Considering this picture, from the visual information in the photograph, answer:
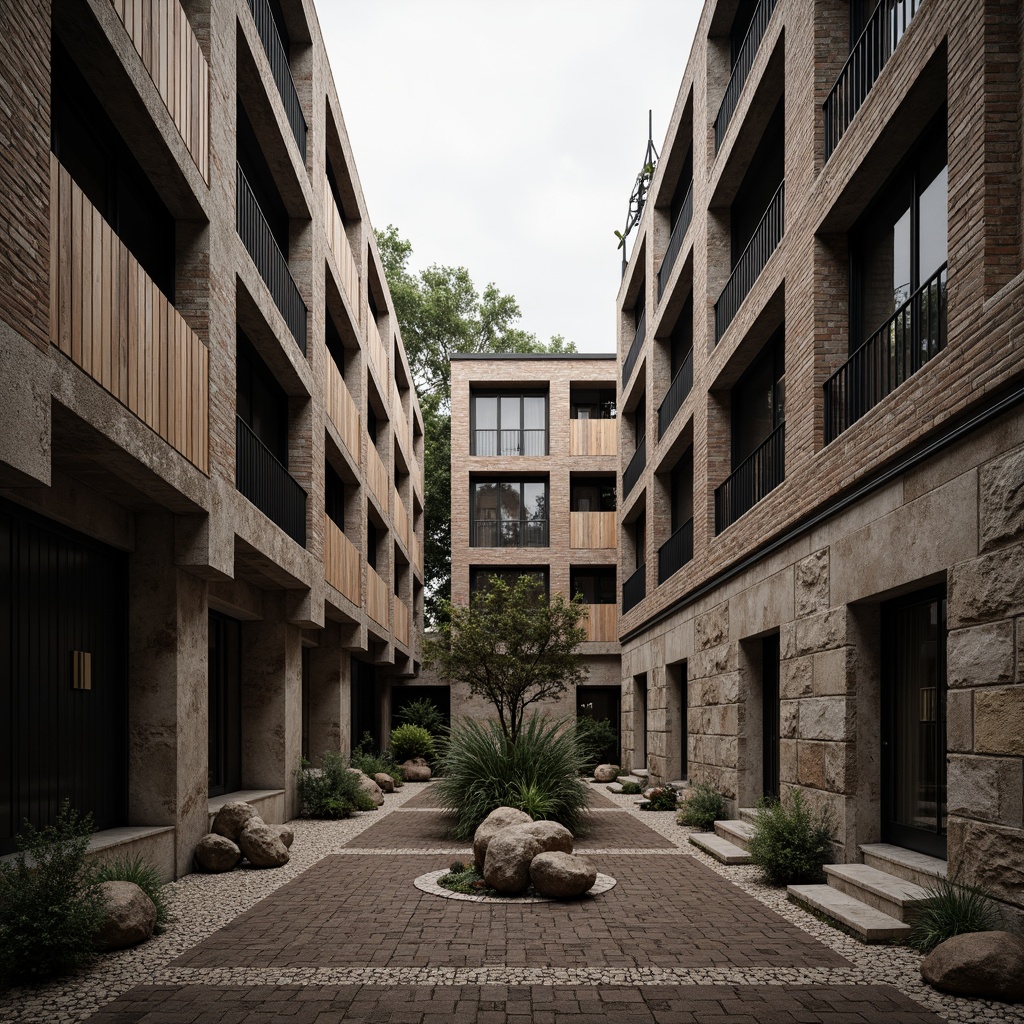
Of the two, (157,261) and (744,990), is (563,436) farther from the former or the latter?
(744,990)

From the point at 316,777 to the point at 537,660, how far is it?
5.65m

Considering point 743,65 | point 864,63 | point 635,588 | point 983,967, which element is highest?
point 743,65

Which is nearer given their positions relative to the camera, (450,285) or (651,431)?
(651,431)

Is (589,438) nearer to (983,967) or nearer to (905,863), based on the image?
(905,863)

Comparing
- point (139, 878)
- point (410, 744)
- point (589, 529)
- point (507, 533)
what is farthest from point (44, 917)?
point (507, 533)

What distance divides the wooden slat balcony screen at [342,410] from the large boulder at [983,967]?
531 inches

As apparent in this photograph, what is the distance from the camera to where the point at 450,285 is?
143 feet

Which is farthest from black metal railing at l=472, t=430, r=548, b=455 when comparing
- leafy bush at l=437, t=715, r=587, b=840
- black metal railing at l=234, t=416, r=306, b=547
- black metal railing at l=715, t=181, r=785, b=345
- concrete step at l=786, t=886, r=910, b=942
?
concrete step at l=786, t=886, r=910, b=942

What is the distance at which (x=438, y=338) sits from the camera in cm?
4306

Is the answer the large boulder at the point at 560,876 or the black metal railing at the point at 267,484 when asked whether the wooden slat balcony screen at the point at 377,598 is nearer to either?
the black metal railing at the point at 267,484

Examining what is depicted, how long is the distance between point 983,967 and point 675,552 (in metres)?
14.4

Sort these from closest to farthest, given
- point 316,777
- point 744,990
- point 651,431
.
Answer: point 744,990, point 316,777, point 651,431

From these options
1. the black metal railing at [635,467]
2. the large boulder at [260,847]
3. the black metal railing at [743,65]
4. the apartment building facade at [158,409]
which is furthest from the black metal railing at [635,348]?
the large boulder at [260,847]

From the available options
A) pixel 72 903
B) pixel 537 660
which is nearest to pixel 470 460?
pixel 537 660
